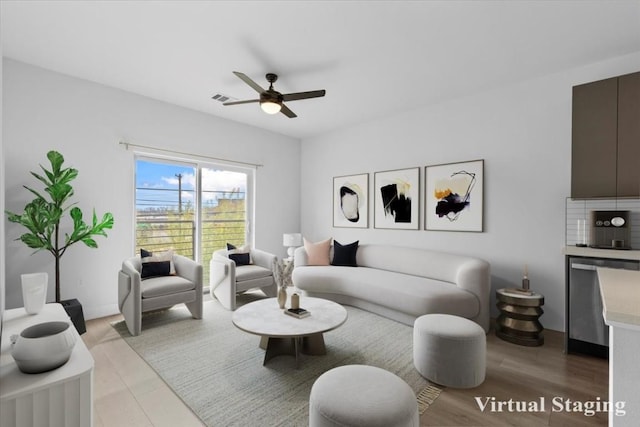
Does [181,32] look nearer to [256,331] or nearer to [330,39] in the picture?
[330,39]

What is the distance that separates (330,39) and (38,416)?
2981 mm

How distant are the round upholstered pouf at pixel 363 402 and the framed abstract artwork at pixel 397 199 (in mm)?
2950

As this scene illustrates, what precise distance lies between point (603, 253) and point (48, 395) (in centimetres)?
369

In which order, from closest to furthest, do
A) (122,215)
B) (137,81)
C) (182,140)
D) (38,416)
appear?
1. (38,416)
2. (137,81)
3. (122,215)
4. (182,140)

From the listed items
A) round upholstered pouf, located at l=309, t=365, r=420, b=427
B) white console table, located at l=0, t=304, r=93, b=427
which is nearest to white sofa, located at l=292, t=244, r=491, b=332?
round upholstered pouf, located at l=309, t=365, r=420, b=427

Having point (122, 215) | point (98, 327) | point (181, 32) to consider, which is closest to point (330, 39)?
point (181, 32)

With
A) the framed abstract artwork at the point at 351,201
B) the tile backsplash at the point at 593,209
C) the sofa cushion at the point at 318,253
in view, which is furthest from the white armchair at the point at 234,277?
the tile backsplash at the point at 593,209

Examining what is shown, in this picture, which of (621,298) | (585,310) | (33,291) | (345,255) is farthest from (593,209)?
(33,291)

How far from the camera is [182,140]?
416cm

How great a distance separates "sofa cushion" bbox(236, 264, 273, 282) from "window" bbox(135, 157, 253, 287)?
842mm

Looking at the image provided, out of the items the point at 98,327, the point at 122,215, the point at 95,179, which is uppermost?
the point at 95,179

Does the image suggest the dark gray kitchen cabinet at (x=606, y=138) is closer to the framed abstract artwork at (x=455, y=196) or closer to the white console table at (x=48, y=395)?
the framed abstract artwork at (x=455, y=196)

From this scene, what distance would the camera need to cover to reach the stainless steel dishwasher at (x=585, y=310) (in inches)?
95.3

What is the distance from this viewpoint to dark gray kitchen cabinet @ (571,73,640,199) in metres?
2.47
